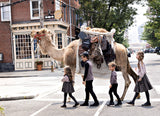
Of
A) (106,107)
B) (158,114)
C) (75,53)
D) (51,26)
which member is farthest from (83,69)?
(51,26)

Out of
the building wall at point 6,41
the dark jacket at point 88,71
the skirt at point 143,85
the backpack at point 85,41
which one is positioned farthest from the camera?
the building wall at point 6,41

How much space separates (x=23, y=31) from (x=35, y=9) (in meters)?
2.80

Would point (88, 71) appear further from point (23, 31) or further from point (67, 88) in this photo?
point (23, 31)

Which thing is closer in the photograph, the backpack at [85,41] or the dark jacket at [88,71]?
the dark jacket at [88,71]

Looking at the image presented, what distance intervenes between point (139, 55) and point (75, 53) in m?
2.20

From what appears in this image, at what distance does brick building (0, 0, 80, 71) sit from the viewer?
90.9 feet

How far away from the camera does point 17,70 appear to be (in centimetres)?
2822

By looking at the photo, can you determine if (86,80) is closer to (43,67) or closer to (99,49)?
(99,49)

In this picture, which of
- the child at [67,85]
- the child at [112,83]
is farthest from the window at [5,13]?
the child at [112,83]

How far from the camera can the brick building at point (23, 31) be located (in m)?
27.7

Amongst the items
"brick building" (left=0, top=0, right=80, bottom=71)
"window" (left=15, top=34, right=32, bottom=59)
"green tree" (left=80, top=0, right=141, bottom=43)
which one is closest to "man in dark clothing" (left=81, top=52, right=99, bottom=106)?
"brick building" (left=0, top=0, right=80, bottom=71)

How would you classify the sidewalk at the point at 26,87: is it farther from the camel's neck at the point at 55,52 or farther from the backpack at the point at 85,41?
the backpack at the point at 85,41

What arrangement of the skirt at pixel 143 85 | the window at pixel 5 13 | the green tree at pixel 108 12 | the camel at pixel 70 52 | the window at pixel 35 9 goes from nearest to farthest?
the skirt at pixel 143 85
the camel at pixel 70 52
the window at pixel 35 9
the window at pixel 5 13
the green tree at pixel 108 12

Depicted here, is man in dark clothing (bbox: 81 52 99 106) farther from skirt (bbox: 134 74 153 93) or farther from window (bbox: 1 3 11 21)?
window (bbox: 1 3 11 21)
